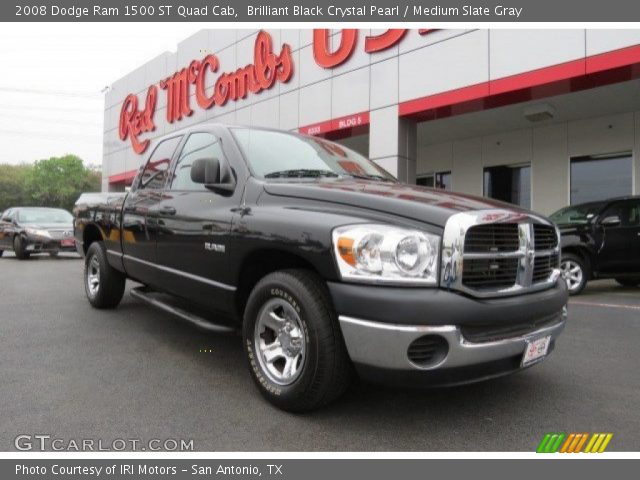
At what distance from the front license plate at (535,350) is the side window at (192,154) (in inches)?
95.5

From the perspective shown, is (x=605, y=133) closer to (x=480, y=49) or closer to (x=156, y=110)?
(x=480, y=49)

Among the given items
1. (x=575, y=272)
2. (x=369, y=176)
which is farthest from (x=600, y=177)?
(x=369, y=176)

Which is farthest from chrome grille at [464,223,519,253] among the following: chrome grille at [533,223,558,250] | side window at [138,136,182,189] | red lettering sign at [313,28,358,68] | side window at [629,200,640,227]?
red lettering sign at [313,28,358,68]

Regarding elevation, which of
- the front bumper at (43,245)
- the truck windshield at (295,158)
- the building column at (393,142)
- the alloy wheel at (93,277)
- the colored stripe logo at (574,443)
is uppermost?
the building column at (393,142)

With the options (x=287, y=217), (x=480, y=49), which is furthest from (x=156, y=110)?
(x=287, y=217)

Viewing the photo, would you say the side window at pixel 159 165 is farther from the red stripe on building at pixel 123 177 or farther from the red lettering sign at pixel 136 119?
the red stripe on building at pixel 123 177

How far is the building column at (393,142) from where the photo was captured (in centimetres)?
1209

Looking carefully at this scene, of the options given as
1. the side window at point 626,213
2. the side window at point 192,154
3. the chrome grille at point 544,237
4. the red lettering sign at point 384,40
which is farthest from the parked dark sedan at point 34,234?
the chrome grille at point 544,237

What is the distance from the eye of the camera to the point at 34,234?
13.2 m

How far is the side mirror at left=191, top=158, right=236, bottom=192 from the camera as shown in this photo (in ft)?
11.2

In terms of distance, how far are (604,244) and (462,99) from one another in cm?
452

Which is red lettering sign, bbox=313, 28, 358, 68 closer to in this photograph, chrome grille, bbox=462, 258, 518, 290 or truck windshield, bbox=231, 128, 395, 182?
truck windshield, bbox=231, 128, 395, 182

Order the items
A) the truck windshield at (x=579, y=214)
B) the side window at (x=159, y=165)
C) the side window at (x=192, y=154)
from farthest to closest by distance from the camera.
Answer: the truck windshield at (x=579, y=214) → the side window at (x=159, y=165) → the side window at (x=192, y=154)

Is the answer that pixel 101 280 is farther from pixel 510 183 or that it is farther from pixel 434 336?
pixel 510 183
